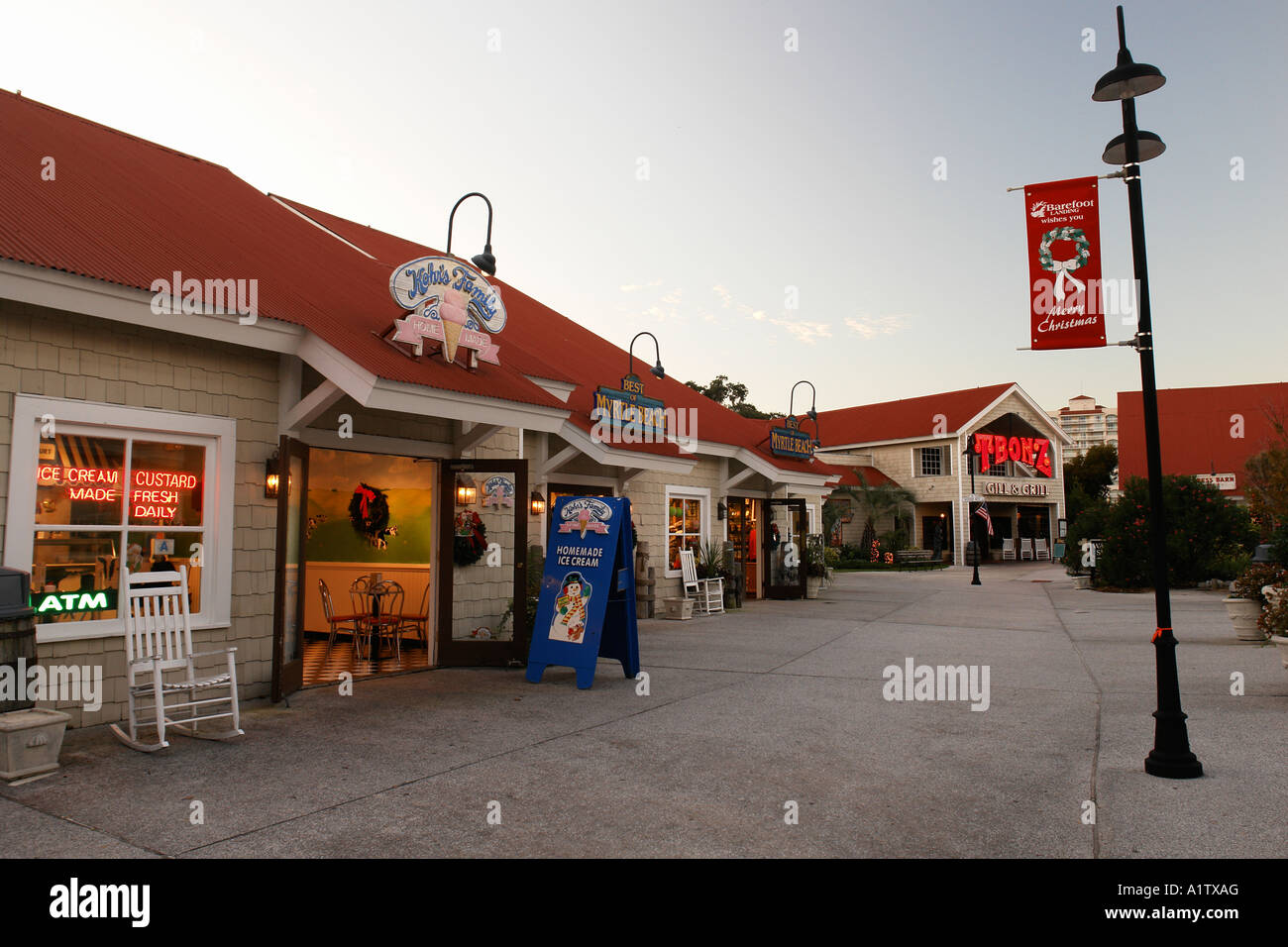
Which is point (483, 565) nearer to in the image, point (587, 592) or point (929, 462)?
point (587, 592)

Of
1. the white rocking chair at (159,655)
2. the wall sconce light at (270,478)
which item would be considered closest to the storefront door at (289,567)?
the wall sconce light at (270,478)

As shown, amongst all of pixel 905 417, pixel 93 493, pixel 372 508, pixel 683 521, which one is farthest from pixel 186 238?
pixel 905 417

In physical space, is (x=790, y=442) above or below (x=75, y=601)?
above

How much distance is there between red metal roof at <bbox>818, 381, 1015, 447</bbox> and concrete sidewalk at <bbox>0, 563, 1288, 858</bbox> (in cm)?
3018

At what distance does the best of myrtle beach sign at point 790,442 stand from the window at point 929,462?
21571 mm

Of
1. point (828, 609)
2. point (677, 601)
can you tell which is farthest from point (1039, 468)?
point (677, 601)

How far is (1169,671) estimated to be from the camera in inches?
209

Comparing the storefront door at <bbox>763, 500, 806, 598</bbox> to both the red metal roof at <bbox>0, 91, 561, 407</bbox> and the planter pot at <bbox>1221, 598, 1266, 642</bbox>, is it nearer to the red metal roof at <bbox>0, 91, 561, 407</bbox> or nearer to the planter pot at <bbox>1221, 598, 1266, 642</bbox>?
the planter pot at <bbox>1221, 598, 1266, 642</bbox>

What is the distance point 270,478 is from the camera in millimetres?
7461

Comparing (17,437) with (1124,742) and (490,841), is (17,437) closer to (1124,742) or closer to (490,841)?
(490,841)

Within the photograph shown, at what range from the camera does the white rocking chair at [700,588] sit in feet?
52.1

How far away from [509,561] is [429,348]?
3459 millimetres

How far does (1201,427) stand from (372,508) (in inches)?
1599
